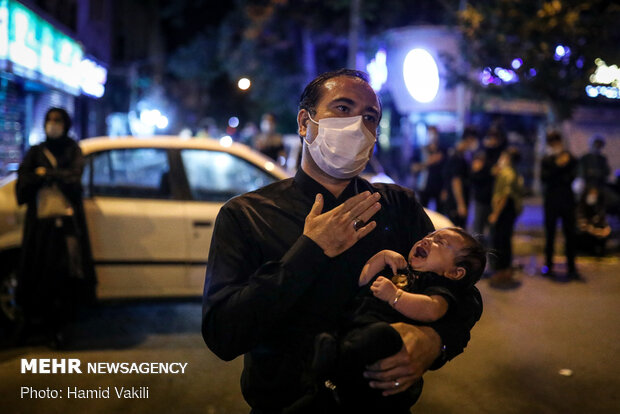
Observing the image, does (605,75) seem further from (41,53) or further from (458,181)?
(41,53)

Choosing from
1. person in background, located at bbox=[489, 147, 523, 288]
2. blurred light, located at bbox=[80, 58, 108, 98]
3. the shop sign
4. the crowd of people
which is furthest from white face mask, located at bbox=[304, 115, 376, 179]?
blurred light, located at bbox=[80, 58, 108, 98]

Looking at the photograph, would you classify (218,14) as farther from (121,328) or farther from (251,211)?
(251,211)

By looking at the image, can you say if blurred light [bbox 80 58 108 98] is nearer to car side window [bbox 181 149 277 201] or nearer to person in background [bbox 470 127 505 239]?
car side window [bbox 181 149 277 201]

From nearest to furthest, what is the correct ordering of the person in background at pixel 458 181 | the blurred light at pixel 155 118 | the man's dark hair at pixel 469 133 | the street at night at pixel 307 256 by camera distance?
the street at night at pixel 307 256 < the person in background at pixel 458 181 < the man's dark hair at pixel 469 133 < the blurred light at pixel 155 118

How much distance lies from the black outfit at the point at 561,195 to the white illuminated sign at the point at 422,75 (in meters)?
10.5

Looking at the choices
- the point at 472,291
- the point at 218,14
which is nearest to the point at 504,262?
the point at 472,291

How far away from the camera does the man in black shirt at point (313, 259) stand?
155 centimetres

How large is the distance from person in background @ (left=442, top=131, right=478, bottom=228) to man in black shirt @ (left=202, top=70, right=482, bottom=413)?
630 cm

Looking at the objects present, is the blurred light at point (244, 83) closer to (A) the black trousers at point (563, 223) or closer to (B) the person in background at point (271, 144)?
(B) the person in background at point (271, 144)

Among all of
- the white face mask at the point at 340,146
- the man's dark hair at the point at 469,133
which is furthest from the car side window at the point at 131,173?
the man's dark hair at the point at 469,133

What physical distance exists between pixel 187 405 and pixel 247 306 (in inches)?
101

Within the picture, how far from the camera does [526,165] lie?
2098 cm

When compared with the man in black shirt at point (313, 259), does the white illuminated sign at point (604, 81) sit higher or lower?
higher

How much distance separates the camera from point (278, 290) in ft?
4.97
